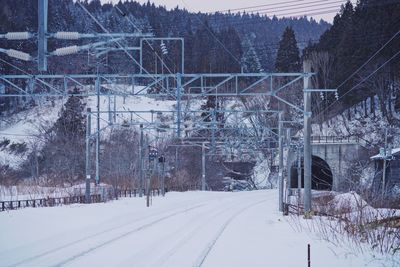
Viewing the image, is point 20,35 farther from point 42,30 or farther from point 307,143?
point 307,143

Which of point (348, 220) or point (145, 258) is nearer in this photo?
point (145, 258)

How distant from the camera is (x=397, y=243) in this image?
12.7 meters

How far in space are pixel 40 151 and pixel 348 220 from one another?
5779 centimetres

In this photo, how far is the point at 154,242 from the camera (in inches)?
599

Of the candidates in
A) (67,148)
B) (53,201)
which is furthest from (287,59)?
(53,201)

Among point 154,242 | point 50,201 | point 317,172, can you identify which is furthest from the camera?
point 317,172

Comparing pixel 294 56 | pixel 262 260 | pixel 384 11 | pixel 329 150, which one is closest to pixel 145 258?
pixel 262 260

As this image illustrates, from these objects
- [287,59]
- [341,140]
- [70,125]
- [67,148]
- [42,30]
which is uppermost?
[287,59]

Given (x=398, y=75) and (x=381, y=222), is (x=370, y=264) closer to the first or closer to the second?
(x=381, y=222)

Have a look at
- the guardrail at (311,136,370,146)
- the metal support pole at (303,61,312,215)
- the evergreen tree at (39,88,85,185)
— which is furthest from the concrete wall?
the metal support pole at (303,61,312,215)

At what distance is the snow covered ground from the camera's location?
12.0 meters

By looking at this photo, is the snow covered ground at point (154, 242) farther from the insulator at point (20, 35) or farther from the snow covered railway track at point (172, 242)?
the insulator at point (20, 35)

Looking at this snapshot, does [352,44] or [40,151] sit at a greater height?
[352,44]

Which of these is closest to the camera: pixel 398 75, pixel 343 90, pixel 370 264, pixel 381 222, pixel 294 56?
pixel 370 264
